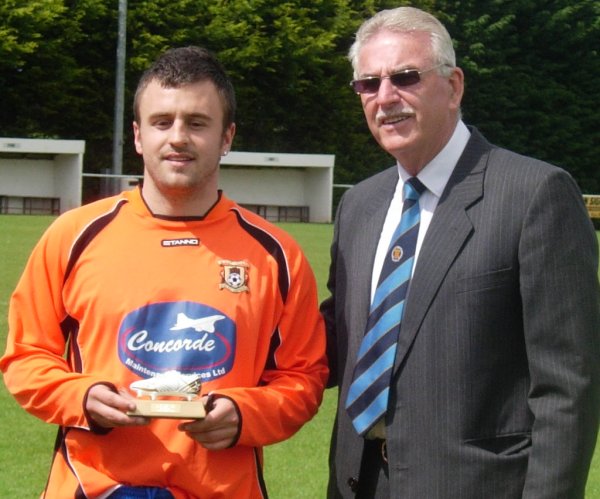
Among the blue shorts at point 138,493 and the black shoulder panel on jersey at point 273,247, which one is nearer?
the blue shorts at point 138,493

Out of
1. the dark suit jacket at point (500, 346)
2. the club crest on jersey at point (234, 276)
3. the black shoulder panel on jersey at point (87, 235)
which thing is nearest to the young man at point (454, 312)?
the dark suit jacket at point (500, 346)

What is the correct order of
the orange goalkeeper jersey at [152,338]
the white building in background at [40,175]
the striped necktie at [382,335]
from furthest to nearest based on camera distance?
the white building in background at [40,175] → the striped necktie at [382,335] → the orange goalkeeper jersey at [152,338]

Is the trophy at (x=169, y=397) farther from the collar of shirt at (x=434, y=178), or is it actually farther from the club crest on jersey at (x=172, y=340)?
the collar of shirt at (x=434, y=178)

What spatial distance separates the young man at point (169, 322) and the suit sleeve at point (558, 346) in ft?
2.18

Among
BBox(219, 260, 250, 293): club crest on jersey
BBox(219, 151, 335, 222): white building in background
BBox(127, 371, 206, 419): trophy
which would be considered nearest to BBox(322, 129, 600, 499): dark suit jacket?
BBox(219, 260, 250, 293): club crest on jersey

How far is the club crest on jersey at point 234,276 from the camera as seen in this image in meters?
3.42

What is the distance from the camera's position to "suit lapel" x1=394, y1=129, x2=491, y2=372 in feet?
11.1

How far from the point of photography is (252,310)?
3439 millimetres

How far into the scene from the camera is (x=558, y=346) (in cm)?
323

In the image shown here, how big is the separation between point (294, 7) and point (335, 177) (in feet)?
21.6

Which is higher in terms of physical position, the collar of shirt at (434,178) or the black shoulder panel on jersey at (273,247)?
the collar of shirt at (434,178)

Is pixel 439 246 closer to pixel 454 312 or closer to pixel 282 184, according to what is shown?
pixel 454 312

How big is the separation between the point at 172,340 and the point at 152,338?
55 mm

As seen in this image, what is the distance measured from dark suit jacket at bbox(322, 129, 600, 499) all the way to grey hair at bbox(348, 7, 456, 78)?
33 cm
